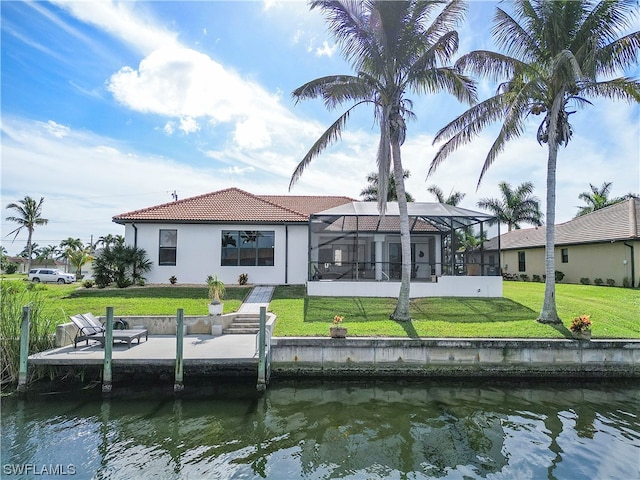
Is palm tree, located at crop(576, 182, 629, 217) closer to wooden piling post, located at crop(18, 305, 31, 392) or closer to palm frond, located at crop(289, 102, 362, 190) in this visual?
palm frond, located at crop(289, 102, 362, 190)

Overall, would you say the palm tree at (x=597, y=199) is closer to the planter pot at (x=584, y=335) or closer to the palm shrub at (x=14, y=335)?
the planter pot at (x=584, y=335)

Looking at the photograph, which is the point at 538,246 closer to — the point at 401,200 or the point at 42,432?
the point at 401,200

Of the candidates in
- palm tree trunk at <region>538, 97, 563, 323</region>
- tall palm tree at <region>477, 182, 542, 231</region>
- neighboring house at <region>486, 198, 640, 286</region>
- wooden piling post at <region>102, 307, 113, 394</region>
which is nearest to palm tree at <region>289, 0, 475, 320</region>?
palm tree trunk at <region>538, 97, 563, 323</region>

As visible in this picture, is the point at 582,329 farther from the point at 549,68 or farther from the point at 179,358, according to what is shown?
the point at 179,358

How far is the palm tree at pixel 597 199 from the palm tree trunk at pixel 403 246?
31.9 m

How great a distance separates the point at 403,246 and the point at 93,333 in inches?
406

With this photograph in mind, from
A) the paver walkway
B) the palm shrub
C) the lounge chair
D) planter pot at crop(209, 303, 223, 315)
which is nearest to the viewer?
the palm shrub

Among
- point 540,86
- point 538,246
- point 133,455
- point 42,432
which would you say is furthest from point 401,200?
point 538,246

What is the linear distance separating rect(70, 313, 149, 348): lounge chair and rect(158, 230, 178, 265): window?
27.4 feet

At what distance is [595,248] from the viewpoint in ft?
76.8

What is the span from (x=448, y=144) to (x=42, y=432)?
1466 centimetres

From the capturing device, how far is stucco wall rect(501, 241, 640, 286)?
21.0 metres

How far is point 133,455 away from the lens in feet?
20.3

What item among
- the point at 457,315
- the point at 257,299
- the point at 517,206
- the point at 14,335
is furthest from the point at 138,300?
the point at 517,206
